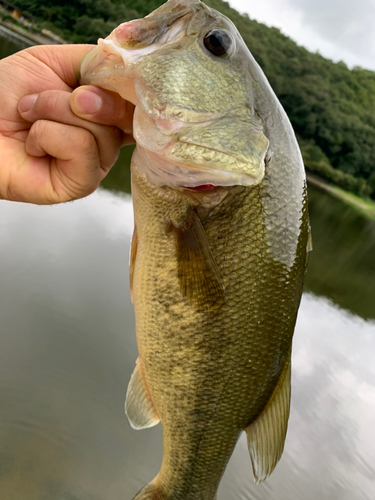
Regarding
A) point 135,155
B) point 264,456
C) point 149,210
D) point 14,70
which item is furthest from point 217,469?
point 14,70

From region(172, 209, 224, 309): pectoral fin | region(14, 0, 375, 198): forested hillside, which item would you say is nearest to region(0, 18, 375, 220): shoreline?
region(14, 0, 375, 198): forested hillside

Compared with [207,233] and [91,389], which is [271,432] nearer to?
[207,233]

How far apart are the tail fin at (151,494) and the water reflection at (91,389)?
1520 mm

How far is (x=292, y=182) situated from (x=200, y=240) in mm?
430

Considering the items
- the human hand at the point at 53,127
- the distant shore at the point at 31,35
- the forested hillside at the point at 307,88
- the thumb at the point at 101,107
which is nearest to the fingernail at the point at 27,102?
the human hand at the point at 53,127

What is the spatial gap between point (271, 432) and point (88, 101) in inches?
58.3

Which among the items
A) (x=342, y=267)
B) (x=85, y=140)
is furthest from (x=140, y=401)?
(x=342, y=267)

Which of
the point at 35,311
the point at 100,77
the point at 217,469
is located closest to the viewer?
the point at 100,77

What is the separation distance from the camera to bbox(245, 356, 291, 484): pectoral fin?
1.47 m

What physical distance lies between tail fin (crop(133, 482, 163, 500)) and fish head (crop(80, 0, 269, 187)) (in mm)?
1484

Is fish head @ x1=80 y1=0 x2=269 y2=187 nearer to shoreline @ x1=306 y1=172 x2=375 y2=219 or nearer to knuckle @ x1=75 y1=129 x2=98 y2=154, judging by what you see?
knuckle @ x1=75 y1=129 x2=98 y2=154

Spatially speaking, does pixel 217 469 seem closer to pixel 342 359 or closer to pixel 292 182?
pixel 292 182

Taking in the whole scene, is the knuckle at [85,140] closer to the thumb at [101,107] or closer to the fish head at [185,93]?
the thumb at [101,107]

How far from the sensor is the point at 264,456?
1.48 metres
